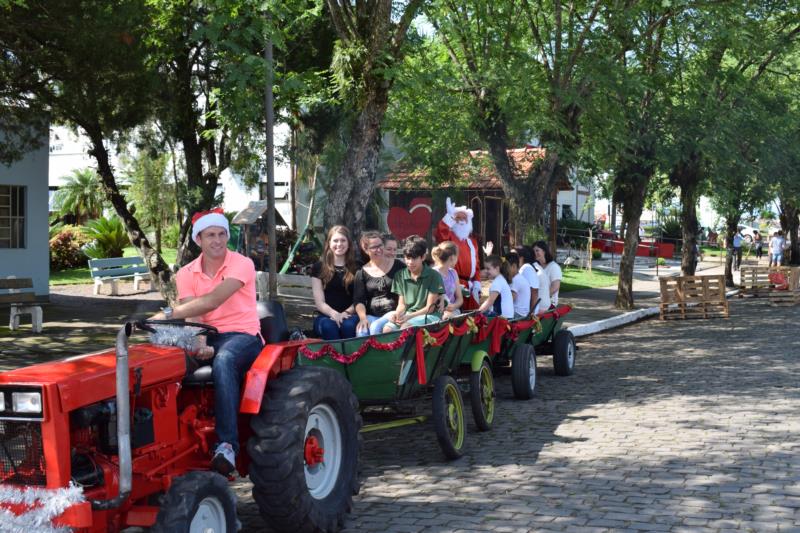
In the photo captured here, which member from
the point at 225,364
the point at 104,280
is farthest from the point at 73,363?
the point at 104,280

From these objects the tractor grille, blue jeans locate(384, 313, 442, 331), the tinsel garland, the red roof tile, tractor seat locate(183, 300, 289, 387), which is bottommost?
the tractor grille

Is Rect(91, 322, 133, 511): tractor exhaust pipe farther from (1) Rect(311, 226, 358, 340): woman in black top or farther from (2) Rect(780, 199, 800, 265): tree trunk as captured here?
(2) Rect(780, 199, 800, 265): tree trunk

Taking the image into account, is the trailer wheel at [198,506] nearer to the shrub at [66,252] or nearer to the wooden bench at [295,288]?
the wooden bench at [295,288]

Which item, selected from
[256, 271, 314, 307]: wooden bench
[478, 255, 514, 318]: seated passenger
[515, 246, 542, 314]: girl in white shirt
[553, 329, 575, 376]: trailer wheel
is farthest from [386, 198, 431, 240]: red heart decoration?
[478, 255, 514, 318]: seated passenger

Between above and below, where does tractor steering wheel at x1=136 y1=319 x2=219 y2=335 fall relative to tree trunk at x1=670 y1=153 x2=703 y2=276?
below

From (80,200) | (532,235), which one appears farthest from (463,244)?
(80,200)

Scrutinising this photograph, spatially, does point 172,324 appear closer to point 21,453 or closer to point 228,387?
point 228,387

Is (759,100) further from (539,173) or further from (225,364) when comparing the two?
(225,364)

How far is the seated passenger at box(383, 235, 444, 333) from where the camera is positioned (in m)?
9.24

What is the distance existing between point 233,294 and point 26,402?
1767 millimetres

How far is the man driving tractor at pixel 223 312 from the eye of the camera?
564 cm

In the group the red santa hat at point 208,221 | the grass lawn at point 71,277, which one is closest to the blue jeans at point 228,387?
the red santa hat at point 208,221

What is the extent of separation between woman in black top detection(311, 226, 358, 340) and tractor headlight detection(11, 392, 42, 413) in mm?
4874

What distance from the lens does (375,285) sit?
957 centimetres
